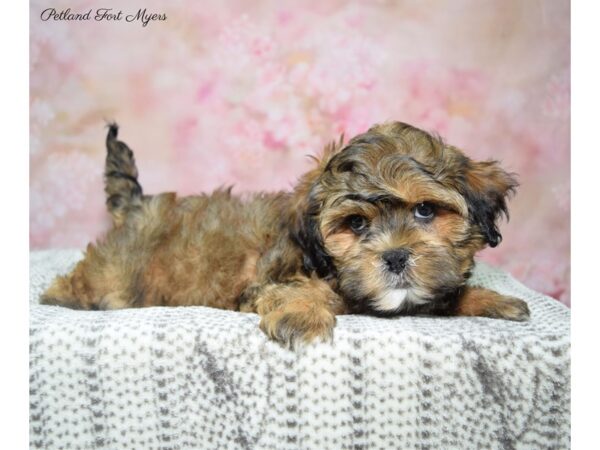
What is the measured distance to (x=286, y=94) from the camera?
9.78 feet

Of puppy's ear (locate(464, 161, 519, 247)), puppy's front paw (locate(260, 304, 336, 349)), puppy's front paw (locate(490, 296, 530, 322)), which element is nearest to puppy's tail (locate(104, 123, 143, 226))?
puppy's front paw (locate(260, 304, 336, 349))

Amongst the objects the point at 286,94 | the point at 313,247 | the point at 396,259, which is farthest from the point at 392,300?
the point at 286,94

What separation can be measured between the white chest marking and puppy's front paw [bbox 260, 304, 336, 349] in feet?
0.60

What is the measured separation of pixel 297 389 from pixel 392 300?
16.5 inches

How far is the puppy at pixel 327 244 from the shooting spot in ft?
6.07

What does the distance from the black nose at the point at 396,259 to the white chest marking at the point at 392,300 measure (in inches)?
2.8

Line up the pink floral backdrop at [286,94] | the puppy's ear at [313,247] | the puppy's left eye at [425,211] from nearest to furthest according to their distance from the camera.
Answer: the puppy's left eye at [425,211] → the puppy's ear at [313,247] → the pink floral backdrop at [286,94]

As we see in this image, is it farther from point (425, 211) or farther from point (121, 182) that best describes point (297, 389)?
point (121, 182)

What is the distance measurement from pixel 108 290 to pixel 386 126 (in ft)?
4.65

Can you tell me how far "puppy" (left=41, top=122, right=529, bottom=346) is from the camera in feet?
6.07

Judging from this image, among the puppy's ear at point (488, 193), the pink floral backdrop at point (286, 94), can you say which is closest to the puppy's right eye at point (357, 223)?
the puppy's ear at point (488, 193)

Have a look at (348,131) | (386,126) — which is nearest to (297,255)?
(386,126)

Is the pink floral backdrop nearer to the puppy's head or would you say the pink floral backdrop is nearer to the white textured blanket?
the puppy's head

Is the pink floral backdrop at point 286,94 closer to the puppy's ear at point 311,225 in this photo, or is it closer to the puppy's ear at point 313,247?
the puppy's ear at point 311,225
